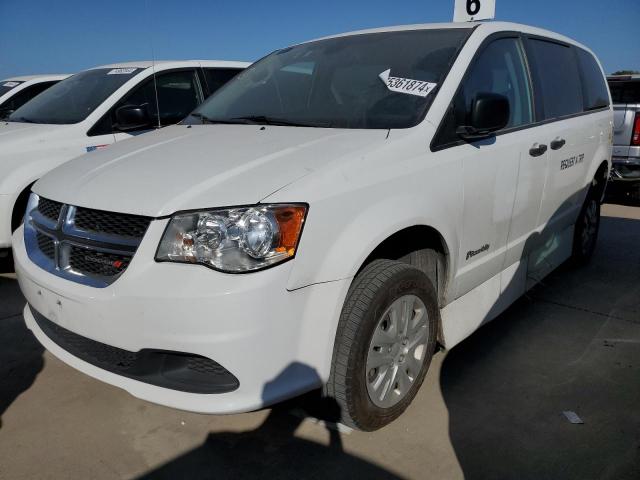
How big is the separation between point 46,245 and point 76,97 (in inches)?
122


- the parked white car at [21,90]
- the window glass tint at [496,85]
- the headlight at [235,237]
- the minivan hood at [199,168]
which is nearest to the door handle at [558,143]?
the window glass tint at [496,85]

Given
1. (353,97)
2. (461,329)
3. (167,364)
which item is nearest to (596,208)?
(461,329)

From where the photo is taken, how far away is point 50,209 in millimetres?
2418

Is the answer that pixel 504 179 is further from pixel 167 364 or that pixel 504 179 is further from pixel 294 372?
pixel 167 364

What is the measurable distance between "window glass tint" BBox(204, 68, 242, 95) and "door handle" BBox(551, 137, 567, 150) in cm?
353

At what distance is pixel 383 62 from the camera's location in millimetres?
2943

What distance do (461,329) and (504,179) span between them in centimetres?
83

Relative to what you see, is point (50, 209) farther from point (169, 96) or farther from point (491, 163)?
point (169, 96)

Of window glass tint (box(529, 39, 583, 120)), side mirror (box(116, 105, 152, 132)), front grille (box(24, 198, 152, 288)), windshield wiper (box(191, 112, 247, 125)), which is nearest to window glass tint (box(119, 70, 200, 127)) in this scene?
side mirror (box(116, 105, 152, 132))

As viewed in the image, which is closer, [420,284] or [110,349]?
[110,349]

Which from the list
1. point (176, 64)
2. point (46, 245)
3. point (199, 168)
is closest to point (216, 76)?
point (176, 64)

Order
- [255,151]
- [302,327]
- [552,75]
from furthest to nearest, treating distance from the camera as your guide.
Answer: [552,75], [255,151], [302,327]

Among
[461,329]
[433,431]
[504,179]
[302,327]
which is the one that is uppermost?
[504,179]

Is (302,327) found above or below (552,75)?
below
